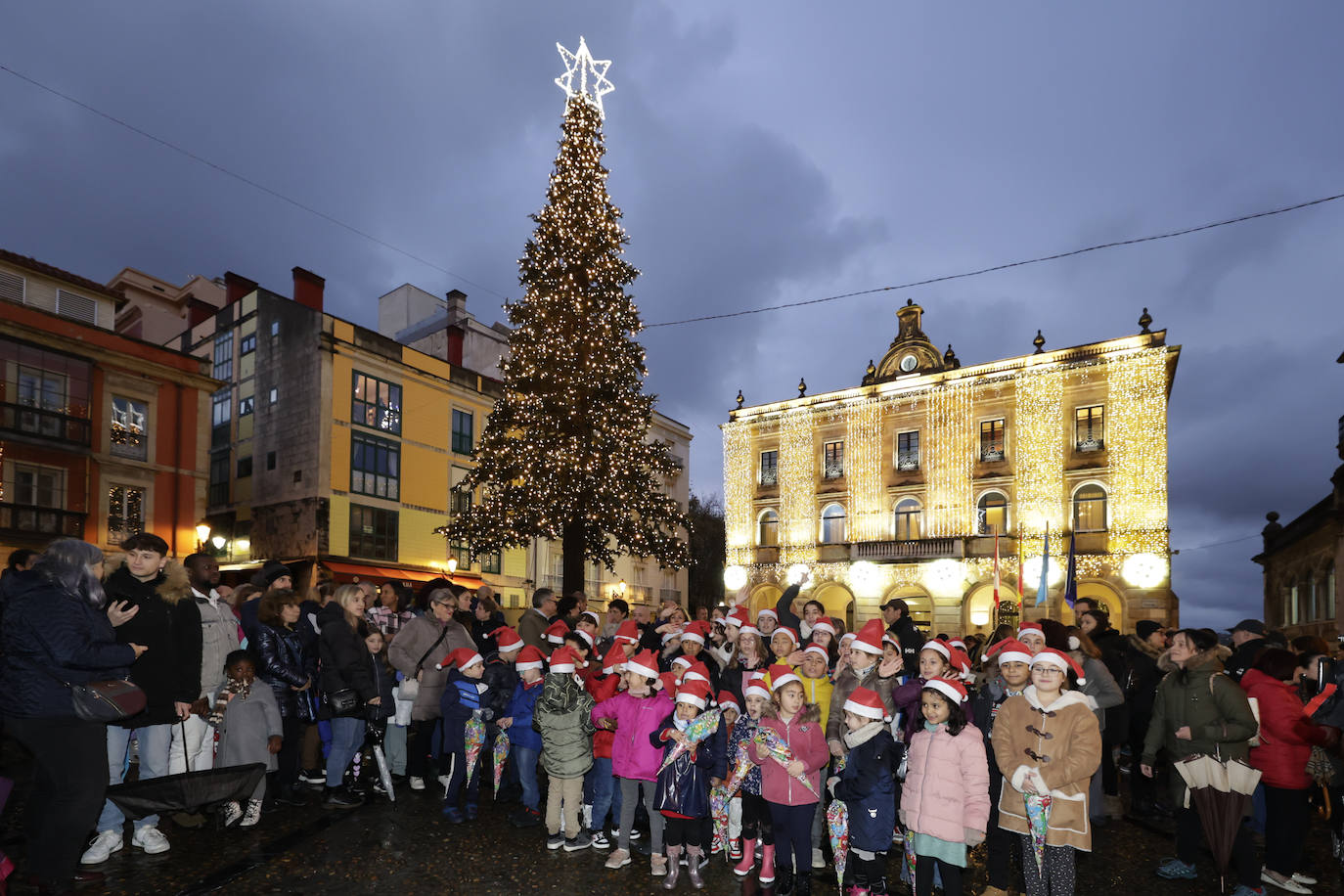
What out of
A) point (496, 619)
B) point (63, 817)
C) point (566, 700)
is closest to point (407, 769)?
point (496, 619)

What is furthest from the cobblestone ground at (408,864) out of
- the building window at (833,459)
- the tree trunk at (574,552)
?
the building window at (833,459)

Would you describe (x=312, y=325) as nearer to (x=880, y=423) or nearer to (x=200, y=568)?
(x=200, y=568)

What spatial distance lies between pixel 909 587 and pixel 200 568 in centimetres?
3079

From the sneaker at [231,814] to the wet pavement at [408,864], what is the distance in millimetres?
93

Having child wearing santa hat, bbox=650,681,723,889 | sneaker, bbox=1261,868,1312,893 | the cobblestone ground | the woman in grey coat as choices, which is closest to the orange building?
the cobblestone ground

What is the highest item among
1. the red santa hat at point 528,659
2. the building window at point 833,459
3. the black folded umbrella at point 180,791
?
the building window at point 833,459

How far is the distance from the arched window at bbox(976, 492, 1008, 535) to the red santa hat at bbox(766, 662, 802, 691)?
29.2 m

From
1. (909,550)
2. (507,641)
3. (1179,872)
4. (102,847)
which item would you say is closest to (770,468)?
(909,550)

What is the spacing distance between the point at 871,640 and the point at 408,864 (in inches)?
169

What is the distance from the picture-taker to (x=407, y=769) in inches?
Result: 335

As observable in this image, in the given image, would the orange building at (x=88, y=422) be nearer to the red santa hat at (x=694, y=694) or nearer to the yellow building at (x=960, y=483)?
the red santa hat at (x=694, y=694)

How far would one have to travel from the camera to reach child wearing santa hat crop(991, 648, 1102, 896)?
15.8 ft

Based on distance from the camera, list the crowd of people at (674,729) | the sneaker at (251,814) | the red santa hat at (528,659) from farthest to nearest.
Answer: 1. the red santa hat at (528,659)
2. the sneaker at (251,814)
3. the crowd of people at (674,729)

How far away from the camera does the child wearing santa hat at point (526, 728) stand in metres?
7.18
